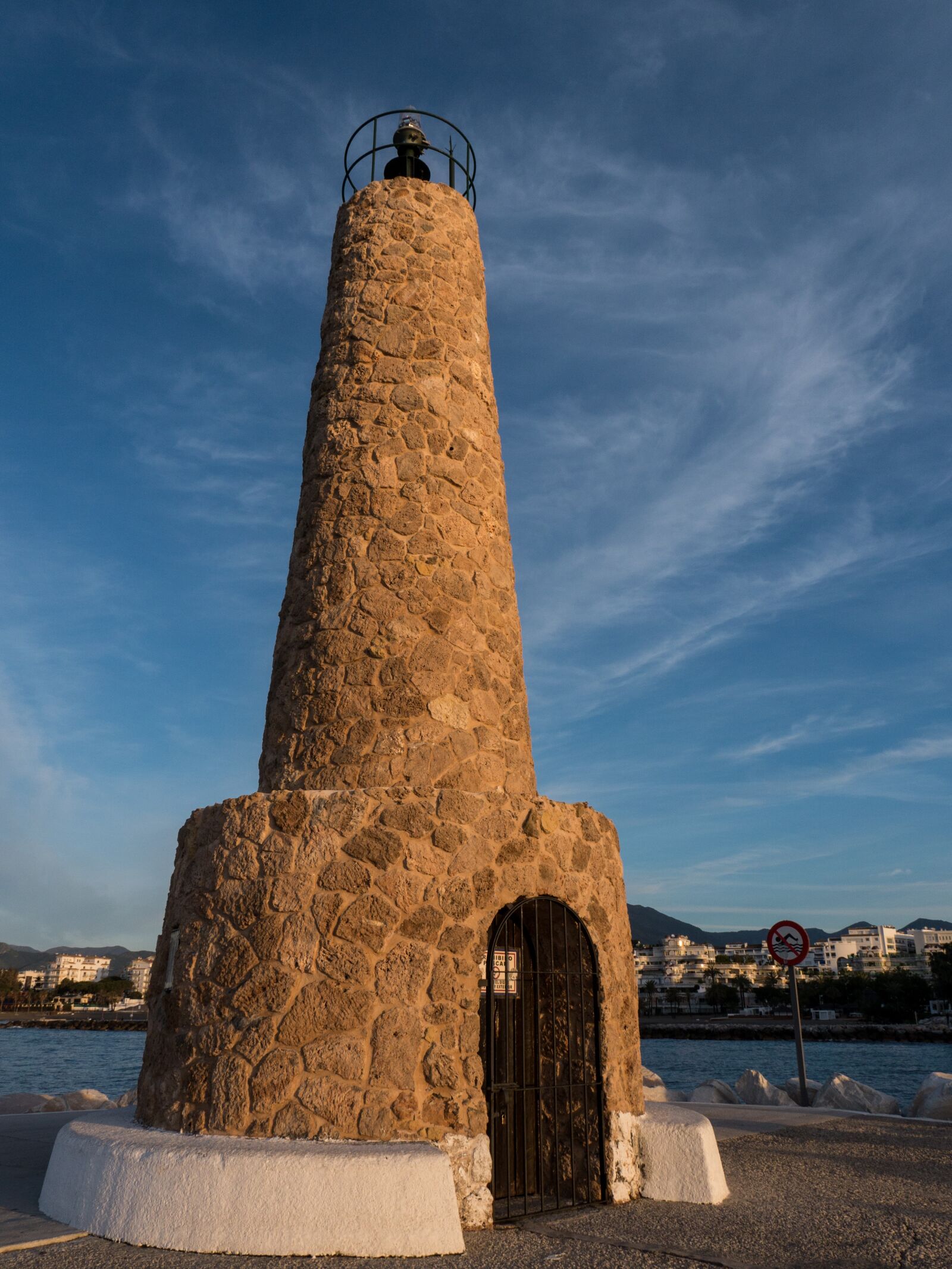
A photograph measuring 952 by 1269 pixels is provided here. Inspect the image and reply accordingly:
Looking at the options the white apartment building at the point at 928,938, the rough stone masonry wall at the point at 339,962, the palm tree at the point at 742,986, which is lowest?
the rough stone masonry wall at the point at 339,962

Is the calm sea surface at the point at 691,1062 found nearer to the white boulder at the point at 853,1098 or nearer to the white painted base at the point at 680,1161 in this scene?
the white boulder at the point at 853,1098

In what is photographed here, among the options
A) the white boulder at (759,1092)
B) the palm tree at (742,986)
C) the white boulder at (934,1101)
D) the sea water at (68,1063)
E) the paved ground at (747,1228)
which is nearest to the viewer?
the paved ground at (747,1228)

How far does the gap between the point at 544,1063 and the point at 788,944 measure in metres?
4.97

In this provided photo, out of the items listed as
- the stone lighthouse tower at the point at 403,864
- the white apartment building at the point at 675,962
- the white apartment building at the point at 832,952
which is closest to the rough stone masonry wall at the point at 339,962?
the stone lighthouse tower at the point at 403,864

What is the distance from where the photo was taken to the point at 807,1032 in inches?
3157

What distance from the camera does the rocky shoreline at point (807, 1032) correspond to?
7438 centimetres

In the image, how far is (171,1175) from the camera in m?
4.30

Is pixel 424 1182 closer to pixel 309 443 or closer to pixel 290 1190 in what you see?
pixel 290 1190

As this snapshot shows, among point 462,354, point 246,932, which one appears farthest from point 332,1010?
point 462,354

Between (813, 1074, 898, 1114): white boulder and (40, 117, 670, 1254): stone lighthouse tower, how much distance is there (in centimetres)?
574

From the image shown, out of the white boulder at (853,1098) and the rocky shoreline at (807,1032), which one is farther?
the rocky shoreline at (807,1032)

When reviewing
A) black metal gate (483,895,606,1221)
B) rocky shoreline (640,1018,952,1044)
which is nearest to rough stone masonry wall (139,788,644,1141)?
black metal gate (483,895,606,1221)

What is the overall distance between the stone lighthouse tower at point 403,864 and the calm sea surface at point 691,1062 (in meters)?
18.5

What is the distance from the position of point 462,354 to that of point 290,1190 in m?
5.63
